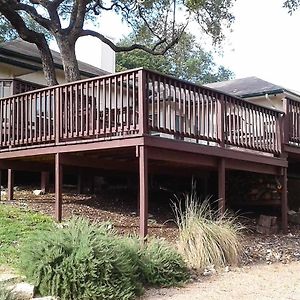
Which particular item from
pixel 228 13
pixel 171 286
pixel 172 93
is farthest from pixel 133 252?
pixel 228 13

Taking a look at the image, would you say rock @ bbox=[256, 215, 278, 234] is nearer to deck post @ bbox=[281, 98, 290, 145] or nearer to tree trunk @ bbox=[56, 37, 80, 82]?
deck post @ bbox=[281, 98, 290, 145]

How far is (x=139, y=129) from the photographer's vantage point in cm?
769

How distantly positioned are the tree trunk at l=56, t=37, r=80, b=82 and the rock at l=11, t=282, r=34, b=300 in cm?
858

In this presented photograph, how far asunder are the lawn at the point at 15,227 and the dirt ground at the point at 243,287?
80.4 inches

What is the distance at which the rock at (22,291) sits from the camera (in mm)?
5051

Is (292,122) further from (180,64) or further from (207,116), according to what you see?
(180,64)

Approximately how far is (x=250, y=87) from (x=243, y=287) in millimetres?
14063

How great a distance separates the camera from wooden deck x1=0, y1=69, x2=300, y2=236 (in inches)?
313

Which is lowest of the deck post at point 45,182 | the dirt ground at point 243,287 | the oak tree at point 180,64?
the dirt ground at point 243,287

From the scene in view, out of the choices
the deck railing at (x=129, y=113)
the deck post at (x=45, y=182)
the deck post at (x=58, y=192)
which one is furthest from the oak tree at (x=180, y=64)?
the deck post at (x=58, y=192)

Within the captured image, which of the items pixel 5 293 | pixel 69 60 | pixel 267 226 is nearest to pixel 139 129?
pixel 5 293

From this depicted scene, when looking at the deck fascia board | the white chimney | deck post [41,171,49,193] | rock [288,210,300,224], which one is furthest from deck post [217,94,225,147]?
the white chimney

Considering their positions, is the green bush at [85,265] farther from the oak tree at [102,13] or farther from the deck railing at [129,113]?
the oak tree at [102,13]

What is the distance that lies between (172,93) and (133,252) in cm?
374
